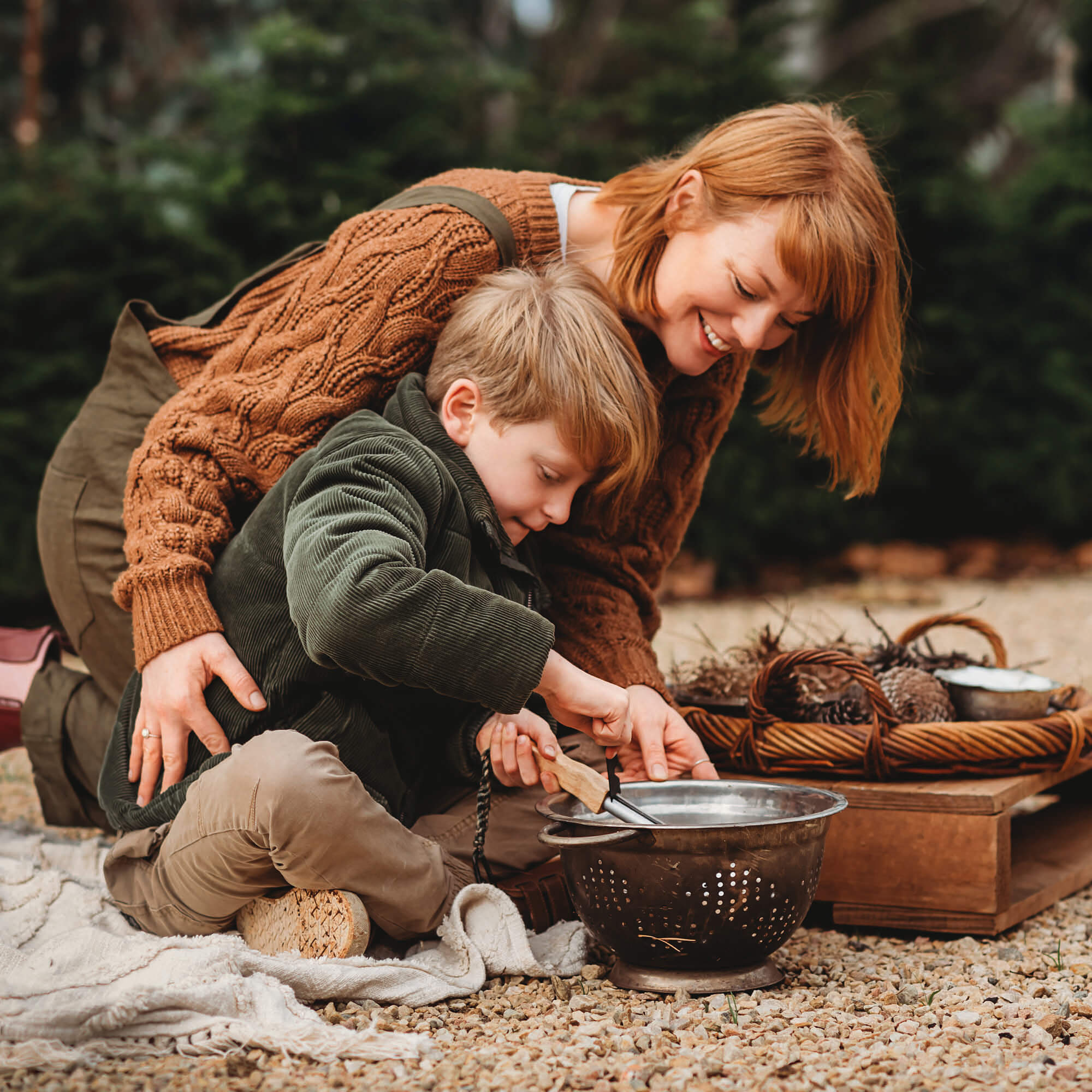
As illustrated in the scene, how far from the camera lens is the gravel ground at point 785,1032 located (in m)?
1.39

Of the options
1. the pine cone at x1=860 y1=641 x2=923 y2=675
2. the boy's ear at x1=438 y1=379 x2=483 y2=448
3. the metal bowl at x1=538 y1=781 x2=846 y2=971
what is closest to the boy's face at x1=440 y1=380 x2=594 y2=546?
the boy's ear at x1=438 y1=379 x2=483 y2=448

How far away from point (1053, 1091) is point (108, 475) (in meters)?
1.87

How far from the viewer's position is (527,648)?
5.26 feet

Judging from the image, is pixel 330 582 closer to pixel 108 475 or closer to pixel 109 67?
pixel 108 475

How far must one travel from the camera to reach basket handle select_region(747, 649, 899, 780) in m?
2.03

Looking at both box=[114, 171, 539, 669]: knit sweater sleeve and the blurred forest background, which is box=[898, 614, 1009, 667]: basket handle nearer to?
box=[114, 171, 539, 669]: knit sweater sleeve

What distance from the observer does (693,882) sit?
162 centimetres

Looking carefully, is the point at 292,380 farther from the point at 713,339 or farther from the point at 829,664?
the point at 829,664

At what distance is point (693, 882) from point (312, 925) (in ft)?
1.80

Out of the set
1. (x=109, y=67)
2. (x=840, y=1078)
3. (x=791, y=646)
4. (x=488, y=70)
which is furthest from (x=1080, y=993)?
(x=109, y=67)

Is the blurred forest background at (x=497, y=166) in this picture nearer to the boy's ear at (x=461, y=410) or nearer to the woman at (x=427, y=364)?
the woman at (x=427, y=364)

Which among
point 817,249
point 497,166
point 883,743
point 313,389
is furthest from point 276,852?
point 497,166

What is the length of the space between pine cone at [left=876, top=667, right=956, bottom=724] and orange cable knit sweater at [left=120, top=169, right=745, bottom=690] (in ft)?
1.41

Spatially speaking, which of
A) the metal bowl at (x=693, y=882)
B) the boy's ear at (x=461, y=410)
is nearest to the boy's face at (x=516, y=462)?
the boy's ear at (x=461, y=410)
